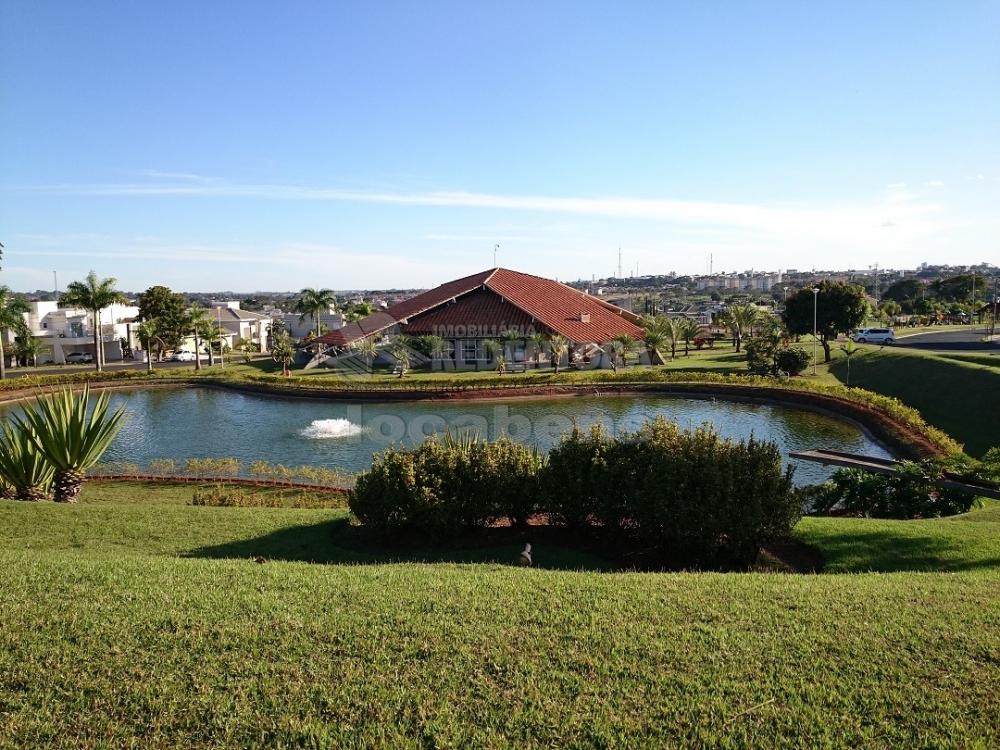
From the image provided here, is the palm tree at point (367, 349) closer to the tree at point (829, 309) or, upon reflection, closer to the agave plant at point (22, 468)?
the tree at point (829, 309)

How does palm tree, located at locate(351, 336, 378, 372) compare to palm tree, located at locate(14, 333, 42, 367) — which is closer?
palm tree, located at locate(351, 336, 378, 372)

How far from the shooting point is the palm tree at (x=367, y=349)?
42.7 metres

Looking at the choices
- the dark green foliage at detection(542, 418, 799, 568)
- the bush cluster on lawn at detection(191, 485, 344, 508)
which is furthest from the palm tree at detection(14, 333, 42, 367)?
the dark green foliage at detection(542, 418, 799, 568)

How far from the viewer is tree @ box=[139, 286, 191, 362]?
52.6m

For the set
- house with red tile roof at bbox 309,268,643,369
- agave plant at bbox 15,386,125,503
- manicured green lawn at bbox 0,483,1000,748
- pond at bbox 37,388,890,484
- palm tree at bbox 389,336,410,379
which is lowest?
pond at bbox 37,388,890,484

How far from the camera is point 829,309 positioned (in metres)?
39.4

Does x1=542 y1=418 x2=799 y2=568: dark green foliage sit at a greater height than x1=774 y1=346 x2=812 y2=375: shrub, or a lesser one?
lesser

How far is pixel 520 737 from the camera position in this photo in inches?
182

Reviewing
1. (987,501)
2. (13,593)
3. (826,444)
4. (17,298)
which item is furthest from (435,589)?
(17,298)

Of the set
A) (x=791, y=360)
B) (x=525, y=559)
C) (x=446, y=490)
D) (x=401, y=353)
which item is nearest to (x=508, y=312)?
(x=401, y=353)

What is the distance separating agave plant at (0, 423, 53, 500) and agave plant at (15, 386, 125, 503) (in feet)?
0.60

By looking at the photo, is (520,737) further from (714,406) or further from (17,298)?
(17,298)

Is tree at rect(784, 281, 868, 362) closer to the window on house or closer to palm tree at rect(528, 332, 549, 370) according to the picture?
palm tree at rect(528, 332, 549, 370)

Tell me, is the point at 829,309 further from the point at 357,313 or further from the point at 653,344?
the point at 357,313
